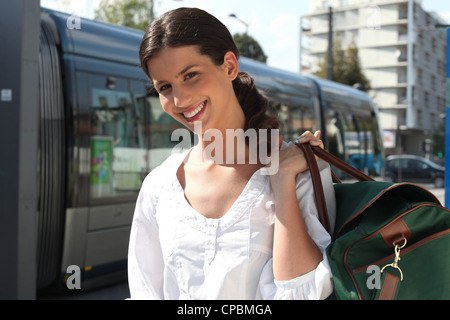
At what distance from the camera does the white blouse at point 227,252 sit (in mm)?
1258

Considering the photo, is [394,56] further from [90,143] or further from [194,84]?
[194,84]

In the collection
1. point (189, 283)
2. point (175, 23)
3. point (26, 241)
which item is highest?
Result: point (175, 23)

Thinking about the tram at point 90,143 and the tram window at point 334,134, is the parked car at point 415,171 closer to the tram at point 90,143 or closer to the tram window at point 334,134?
the tram window at point 334,134

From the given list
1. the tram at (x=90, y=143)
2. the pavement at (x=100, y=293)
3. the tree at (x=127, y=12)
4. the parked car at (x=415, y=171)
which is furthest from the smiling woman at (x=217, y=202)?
the parked car at (x=415, y=171)

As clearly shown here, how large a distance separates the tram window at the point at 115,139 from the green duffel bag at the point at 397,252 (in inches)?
186

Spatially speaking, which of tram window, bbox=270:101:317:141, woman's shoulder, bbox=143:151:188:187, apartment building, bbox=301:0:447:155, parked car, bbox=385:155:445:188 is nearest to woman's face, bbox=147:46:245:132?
woman's shoulder, bbox=143:151:188:187

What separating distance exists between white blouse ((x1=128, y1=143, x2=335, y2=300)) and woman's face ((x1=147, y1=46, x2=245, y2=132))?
189mm

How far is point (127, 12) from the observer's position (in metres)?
24.6

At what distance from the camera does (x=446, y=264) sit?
46.4 inches

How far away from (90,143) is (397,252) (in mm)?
4813
